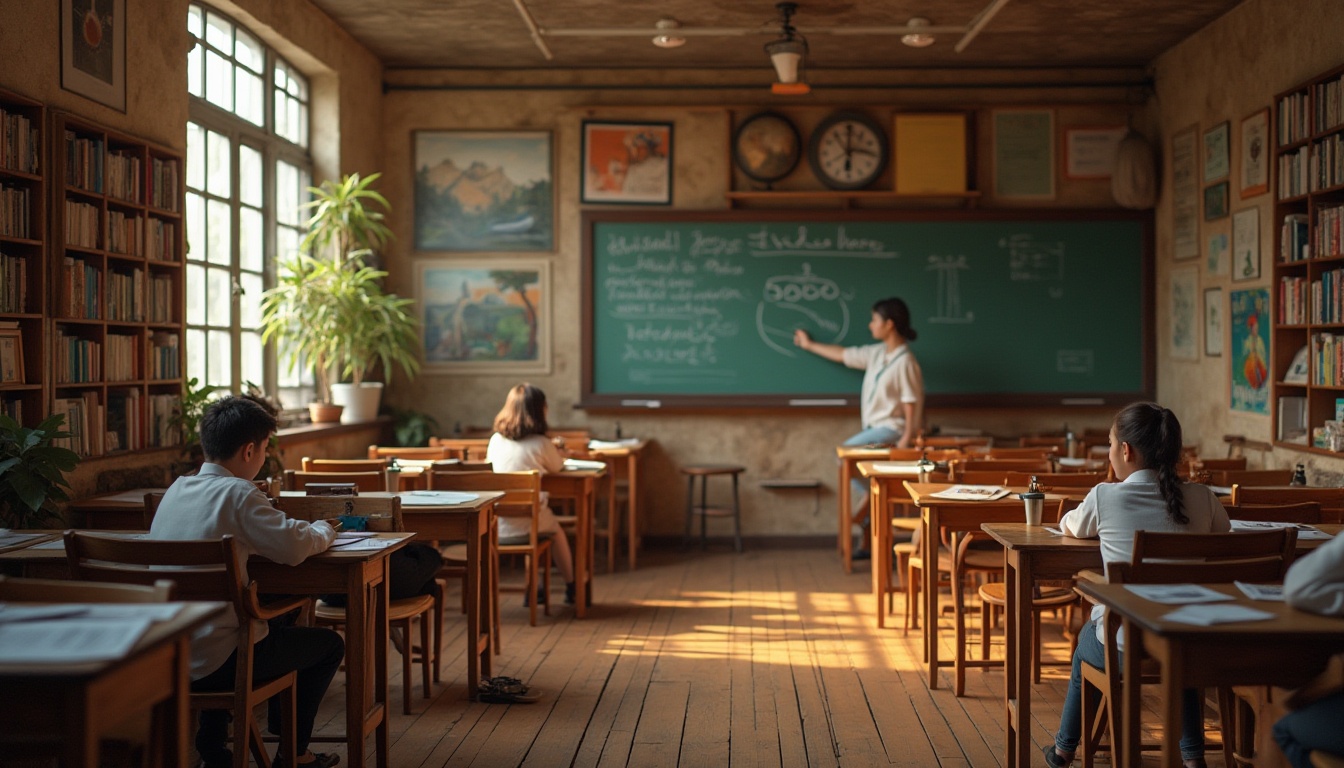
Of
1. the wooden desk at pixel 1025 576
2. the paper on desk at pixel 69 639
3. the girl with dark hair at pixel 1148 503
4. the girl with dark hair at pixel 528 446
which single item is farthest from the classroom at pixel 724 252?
the paper on desk at pixel 69 639

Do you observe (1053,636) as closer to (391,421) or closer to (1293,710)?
(1293,710)

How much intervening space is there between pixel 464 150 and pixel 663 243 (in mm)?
1575

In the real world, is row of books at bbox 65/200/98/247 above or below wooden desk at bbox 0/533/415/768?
above

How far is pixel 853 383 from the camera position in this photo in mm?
8703

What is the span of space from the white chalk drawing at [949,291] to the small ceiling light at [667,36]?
7.81 feet

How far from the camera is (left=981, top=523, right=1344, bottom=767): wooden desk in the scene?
12.0 feet

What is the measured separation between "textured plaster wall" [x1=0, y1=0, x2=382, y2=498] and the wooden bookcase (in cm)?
15

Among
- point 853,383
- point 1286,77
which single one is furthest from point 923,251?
point 1286,77

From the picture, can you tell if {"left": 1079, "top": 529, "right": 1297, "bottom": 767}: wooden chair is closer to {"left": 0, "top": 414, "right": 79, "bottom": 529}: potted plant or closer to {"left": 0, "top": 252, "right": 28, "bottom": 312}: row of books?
{"left": 0, "top": 414, "right": 79, "bottom": 529}: potted plant

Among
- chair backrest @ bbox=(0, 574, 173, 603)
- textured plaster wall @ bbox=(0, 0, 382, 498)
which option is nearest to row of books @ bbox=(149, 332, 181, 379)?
textured plaster wall @ bbox=(0, 0, 382, 498)

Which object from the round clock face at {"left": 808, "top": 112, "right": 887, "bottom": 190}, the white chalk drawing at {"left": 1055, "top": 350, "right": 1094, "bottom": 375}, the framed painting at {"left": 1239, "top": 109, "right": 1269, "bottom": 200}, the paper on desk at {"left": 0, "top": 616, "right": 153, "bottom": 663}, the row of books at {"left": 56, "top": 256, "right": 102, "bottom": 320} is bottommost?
the paper on desk at {"left": 0, "top": 616, "right": 153, "bottom": 663}

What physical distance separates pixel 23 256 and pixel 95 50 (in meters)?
0.98

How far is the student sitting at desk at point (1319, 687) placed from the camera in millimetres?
2533

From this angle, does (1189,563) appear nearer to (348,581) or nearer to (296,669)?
(348,581)
